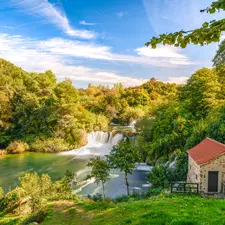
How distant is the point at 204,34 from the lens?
7.80 feet

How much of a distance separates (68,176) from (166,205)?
30.2 feet

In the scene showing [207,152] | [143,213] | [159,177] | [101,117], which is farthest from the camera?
[101,117]

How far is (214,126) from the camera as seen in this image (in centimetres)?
1884

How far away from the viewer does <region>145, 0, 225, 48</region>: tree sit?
7.75 ft

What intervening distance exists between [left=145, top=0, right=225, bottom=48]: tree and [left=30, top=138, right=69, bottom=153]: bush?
31.4 m

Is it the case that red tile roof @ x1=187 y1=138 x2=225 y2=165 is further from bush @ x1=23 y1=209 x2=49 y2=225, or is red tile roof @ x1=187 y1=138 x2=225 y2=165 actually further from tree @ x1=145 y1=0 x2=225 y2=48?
tree @ x1=145 y1=0 x2=225 y2=48

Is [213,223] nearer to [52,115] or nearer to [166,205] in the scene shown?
[166,205]

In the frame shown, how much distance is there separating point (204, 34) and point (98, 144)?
34.0 m

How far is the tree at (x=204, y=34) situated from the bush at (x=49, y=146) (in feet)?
103

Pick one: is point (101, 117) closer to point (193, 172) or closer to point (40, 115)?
point (40, 115)

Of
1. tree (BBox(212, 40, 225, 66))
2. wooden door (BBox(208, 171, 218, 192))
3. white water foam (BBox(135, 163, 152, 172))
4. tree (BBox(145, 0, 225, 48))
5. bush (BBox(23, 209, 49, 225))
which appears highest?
tree (BBox(212, 40, 225, 66))

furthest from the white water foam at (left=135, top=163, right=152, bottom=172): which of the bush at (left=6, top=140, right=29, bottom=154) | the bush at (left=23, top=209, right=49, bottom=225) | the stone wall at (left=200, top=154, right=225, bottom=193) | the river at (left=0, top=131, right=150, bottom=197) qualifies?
the bush at (left=6, top=140, right=29, bottom=154)

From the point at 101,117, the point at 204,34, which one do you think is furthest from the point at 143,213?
the point at 101,117

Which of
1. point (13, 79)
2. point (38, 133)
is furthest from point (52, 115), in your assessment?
point (13, 79)
